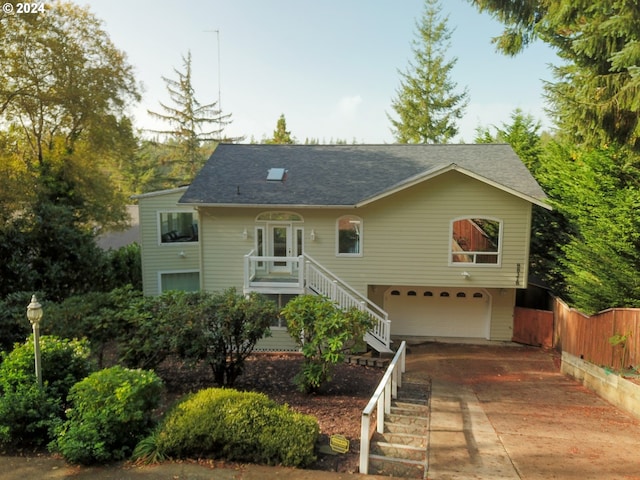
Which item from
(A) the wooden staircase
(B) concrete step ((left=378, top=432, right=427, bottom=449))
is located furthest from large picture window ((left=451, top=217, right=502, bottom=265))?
(B) concrete step ((left=378, top=432, right=427, bottom=449))

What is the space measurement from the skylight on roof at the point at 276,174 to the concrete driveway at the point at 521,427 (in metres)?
7.33

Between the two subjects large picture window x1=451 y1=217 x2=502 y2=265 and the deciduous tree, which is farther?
the deciduous tree

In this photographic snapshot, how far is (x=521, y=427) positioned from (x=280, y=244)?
28.6 ft

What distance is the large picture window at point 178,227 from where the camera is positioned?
1559 cm

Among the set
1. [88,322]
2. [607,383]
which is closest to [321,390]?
[88,322]

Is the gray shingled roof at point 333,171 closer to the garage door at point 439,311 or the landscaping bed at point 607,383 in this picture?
the garage door at point 439,311

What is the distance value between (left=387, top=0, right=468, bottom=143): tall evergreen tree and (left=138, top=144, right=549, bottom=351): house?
15.5m

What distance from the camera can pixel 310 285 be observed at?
1248cm

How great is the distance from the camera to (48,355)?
21.9 ft

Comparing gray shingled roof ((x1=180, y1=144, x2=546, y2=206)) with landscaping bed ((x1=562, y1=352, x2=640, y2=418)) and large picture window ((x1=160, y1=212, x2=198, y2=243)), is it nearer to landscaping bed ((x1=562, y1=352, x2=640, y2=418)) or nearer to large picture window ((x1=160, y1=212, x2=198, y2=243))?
large picture window ((x1=160, y1=212, x2=198, y2=243))

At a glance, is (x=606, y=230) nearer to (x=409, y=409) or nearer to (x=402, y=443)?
(x=409, y=409)

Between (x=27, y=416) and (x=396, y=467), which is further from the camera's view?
(x=27, y=416)

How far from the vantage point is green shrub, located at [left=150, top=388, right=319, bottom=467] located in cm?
529

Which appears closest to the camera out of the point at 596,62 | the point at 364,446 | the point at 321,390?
the point at 364,446
